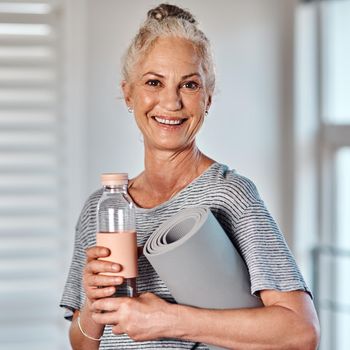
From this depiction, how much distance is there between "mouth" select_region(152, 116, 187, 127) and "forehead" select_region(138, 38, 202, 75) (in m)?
0.09

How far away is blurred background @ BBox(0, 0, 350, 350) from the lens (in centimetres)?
290

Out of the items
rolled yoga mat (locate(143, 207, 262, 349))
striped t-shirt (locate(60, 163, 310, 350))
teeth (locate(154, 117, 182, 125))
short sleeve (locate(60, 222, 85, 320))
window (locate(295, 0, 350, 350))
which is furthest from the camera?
window (locate(295, 0, 350, 350))

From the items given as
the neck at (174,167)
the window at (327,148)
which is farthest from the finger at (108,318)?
the window at (327,148)

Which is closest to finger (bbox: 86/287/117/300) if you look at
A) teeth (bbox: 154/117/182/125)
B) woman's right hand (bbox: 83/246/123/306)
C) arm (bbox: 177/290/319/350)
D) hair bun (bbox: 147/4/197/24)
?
woman's right hand (bbox: 83/246/123/306)

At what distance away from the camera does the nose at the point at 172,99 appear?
1527 mm

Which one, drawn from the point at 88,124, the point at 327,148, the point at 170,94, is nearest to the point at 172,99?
the point at 170,94

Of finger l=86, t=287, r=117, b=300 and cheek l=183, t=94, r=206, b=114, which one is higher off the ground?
cheek l=183, t=94, r=206, b=114

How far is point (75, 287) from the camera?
5.79 feet

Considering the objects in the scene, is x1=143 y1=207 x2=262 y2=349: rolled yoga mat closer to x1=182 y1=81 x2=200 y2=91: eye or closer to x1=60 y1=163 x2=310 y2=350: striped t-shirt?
x1=60 y1=163 x2=310 y2=350: striped t-shirt

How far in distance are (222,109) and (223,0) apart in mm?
412

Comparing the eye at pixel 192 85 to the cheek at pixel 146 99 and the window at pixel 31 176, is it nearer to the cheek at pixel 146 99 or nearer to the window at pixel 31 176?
the cheek at pixel 146 99

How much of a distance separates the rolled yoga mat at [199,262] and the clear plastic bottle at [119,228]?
0.03 meters

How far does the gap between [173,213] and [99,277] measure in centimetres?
26

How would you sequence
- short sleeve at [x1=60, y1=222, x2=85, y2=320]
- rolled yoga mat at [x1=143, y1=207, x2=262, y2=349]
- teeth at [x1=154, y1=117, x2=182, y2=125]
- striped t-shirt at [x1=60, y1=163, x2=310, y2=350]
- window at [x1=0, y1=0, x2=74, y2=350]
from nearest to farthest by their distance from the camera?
rolled yoga mat at [x1=143, y1=207, x2=262, y2=349] < striped t-shirt at [x1=60, y1=163, x2=310, y2=350] < teeth at [x1=154, y1=117, x2=182, y2=125] < short sleeve at [x1=60, y1=222, x2=85, y2=320] < window at [x1=0, y1=0, x2=74, y2=350]
